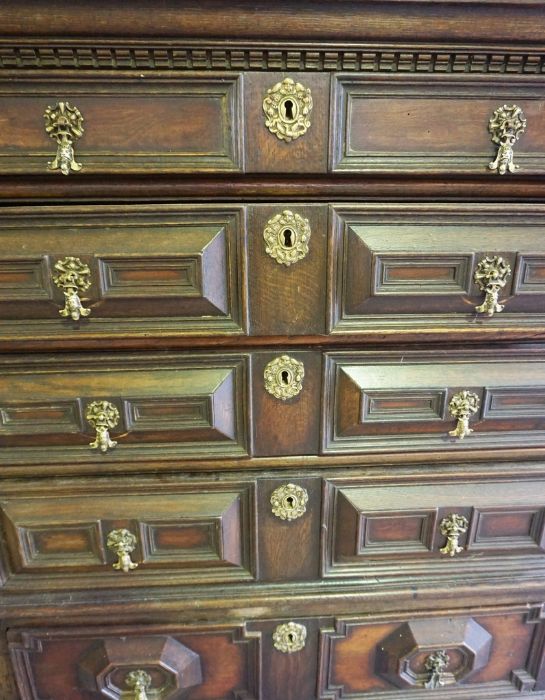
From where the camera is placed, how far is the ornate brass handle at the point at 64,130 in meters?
0.63

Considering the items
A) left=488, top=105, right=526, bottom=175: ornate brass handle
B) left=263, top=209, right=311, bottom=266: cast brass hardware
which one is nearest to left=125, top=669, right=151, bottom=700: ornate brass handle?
left=263, top=209, right=311, bottom=266: cast brass hardware

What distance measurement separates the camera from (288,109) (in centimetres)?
65

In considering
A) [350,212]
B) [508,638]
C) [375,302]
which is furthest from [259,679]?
[350,212]

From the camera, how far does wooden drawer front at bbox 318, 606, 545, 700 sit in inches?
34.8

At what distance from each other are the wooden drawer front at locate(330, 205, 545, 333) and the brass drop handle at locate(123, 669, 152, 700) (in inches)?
26.7

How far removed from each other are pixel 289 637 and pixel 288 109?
84 cm

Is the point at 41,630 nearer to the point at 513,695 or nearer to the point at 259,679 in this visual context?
the point at 259,679

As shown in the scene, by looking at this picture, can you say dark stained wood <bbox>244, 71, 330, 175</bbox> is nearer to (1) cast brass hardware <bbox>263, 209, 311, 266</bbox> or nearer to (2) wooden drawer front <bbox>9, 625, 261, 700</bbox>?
(1) cast brass hardware <bbox>263, 209, 311, 266</bbox>

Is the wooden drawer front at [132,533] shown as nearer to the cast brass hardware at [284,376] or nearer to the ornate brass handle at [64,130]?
the cast brass hardware at [284,376]

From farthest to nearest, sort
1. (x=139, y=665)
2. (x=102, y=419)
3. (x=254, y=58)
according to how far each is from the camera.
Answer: (x=139, y=665)
(x=102, y=419)
(x=254, y=58)

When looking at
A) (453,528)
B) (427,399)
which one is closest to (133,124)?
(427,399)

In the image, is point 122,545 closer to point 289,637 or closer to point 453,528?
point 289,637

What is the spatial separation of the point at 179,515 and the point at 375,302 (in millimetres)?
453

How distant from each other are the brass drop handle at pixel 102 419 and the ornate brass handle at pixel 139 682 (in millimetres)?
421
